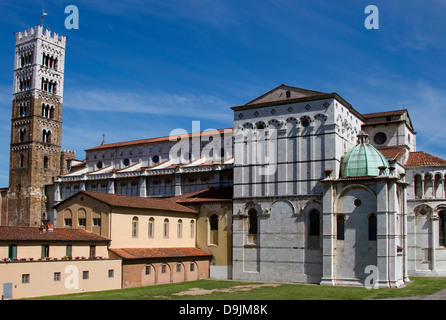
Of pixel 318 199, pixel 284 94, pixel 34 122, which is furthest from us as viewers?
pixel 34 122

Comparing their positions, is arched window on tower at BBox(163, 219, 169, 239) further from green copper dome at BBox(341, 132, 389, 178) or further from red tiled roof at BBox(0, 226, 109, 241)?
green copper dome at BBox(341, 132, 389, 178)

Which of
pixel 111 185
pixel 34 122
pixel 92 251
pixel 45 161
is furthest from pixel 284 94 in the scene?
pixel 45 161

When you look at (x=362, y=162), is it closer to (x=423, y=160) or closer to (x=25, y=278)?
(x=423, y=160)

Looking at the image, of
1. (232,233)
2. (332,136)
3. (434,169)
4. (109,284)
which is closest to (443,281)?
(434,169)

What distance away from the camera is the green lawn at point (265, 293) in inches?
1342

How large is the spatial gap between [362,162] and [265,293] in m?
13.3

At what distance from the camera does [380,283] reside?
40.0 metres

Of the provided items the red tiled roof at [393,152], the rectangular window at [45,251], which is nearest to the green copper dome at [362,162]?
the red tiled roof at [393,152]

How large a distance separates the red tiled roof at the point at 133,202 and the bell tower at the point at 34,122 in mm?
36886

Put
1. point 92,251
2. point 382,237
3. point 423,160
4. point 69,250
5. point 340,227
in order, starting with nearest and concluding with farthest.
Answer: point 69,250 → point 92,251 → point 382,237 → point 340,227 → point 423,160

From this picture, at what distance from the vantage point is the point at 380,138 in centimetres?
5650

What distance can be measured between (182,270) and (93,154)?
39.0 meters

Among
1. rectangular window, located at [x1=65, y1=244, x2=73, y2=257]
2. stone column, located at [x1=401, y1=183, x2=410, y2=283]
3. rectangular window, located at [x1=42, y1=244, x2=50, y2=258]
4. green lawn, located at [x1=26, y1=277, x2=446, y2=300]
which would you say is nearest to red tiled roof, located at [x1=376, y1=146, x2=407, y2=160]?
stone column, located at [x1=401, y1=183, x2=410, y2=283]

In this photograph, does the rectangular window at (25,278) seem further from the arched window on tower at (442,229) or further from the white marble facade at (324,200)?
the arched window on tower at (442,229)
